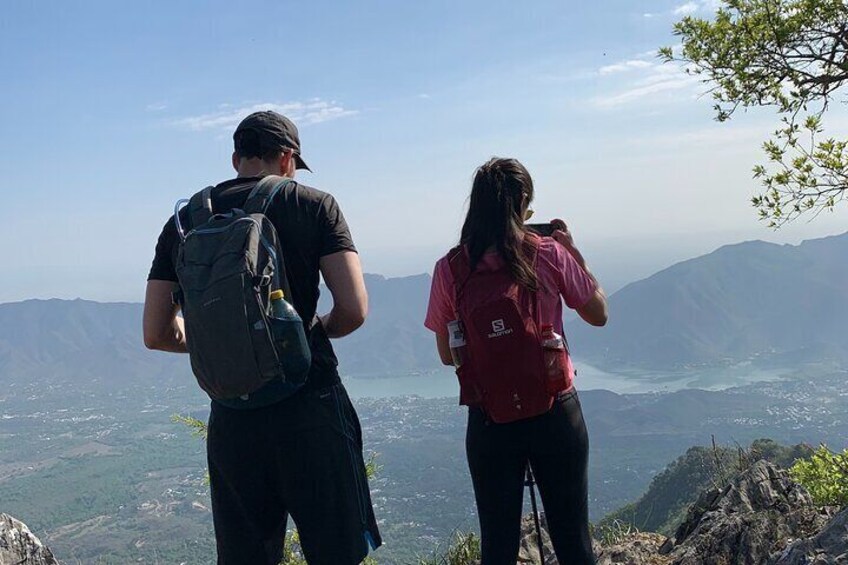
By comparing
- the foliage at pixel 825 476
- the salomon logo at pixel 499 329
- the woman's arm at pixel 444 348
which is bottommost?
the foliage at pixel 825 476

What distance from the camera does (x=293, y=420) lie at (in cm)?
239

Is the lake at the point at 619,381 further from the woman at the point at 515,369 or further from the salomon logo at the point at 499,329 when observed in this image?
the salomon logo at the point at 499,329

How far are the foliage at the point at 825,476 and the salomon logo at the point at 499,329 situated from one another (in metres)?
2.83

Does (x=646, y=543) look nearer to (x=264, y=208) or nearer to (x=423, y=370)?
(x=264, y=208)

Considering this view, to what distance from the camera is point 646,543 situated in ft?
15.4

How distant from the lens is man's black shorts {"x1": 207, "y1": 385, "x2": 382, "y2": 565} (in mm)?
2389

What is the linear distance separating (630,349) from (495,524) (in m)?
198

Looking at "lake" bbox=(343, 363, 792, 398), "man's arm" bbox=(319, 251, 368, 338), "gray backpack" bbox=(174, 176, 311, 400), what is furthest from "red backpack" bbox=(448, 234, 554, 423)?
"lake" bbox=(343, 363, 792, 398)

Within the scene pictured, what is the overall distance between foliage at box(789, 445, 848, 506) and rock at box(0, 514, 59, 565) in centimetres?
478

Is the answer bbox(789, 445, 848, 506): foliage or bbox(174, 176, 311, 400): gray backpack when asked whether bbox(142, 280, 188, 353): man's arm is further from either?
bbox(789, 445, 848, 506): foliage

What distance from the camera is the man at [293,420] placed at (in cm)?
240

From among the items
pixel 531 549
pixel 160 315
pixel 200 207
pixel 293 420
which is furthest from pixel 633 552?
pixel 200 207

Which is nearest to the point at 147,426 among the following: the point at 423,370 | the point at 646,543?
the point at 423,370

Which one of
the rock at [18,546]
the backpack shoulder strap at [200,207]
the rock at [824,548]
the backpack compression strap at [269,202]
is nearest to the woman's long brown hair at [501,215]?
the backpack compression strap at [269,202]
